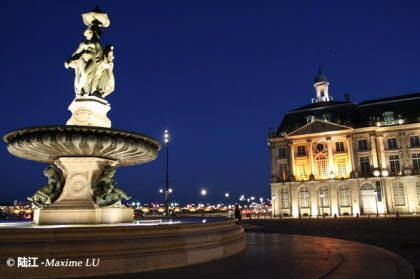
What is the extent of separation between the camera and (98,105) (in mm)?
10219

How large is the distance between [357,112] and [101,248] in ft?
188

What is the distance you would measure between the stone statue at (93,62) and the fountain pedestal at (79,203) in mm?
2398

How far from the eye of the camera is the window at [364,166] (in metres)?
52.0

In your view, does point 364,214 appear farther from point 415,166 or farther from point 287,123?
point 287,123

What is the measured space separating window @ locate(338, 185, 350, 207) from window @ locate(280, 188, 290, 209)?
8.09 m

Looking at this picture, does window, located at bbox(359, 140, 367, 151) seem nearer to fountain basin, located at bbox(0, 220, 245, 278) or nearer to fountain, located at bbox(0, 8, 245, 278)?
fountain, located at bbox(0, 8, 245, 278)

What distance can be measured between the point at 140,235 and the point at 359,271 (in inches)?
164

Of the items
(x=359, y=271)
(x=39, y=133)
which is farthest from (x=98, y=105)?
(x=359, y=271)

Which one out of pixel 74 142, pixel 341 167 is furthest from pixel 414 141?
pixel 74 142

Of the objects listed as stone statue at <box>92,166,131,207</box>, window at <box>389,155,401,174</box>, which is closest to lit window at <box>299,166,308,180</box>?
window at <box>389,155,401,174</box>

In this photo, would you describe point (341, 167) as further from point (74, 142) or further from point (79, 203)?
point (74, 142)

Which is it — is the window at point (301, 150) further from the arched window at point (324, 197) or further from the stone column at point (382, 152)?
the stone column at point (382, 152)

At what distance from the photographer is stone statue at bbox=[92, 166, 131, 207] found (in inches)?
345

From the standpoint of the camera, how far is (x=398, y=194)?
49750 mm
